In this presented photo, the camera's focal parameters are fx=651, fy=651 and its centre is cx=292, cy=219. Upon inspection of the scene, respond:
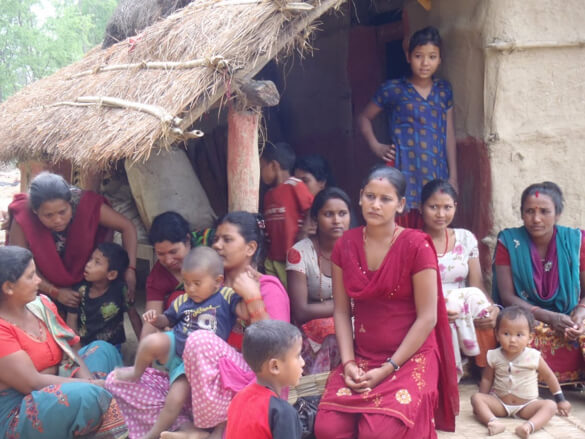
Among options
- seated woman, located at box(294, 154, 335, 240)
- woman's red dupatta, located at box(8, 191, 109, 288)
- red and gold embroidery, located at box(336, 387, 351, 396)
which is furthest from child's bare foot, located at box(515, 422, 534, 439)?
woman's red dupatta, located at box(8, 191, 109, 288)

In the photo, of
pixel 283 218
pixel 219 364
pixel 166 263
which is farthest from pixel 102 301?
pixel 219 364

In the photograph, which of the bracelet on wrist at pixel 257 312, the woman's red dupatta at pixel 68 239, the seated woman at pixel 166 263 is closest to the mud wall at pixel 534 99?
the bracelet on wrist at pixel 257 312

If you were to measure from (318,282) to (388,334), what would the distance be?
0.83 metres

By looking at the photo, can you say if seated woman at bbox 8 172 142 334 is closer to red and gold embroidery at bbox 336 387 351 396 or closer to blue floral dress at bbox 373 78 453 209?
red and gold embroidery at bbox 336 387 351 396

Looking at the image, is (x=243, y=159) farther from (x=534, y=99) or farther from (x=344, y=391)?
(x=534, y=99)

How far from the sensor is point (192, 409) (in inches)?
128

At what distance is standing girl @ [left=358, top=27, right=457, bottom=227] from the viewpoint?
4613 millimetres

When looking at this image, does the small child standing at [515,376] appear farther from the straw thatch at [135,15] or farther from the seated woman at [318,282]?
the straw thatch at [135,15]

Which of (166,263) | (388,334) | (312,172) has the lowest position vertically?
(388,334)

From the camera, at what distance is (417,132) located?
15.3 ft

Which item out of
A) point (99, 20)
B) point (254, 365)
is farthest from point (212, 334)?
point (99, 20)

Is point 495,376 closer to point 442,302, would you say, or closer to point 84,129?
point 442,302

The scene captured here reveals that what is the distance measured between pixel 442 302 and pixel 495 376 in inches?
28.9

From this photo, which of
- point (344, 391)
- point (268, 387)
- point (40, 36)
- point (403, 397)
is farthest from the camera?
point (40, 36)
